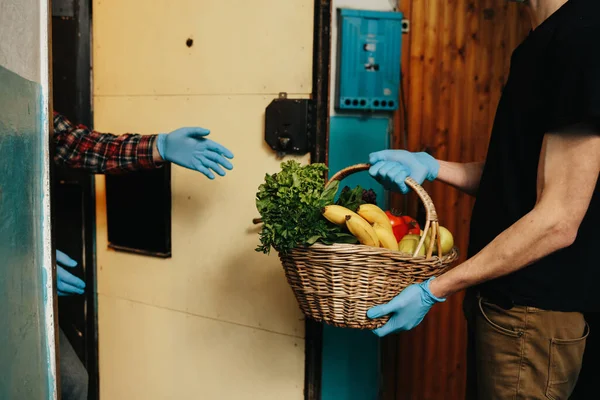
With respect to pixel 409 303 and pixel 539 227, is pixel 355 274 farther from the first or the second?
pixel 539 227

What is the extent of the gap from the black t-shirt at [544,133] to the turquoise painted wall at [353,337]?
0.57 meters

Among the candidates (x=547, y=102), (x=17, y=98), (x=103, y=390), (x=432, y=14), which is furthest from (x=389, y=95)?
(x=103, y=390)

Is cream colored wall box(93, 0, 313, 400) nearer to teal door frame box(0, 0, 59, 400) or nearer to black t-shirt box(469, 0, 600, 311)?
black t-shirt box(469, 0, 600, 311)

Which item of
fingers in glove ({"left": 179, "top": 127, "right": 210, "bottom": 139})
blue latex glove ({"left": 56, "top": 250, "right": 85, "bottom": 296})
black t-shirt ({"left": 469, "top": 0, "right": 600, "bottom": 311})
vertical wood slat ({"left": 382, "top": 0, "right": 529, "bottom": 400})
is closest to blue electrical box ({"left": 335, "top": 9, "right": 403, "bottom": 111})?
vertical wood slat ({"left": 382, "top": 0, "right": 529, "bottom": 400})

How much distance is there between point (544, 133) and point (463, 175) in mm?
407

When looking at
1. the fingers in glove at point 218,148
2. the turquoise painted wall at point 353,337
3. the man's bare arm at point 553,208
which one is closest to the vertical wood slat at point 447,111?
the turquoise painted wall at point 353,337

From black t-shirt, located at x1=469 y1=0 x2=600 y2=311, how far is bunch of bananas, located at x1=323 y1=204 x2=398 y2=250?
0.77ft

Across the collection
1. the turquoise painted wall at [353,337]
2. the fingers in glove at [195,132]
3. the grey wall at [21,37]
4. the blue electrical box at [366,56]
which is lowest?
the turquoise painted wall at [353,337]

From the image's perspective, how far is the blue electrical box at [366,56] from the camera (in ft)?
5.49

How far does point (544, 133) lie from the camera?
1.06 m

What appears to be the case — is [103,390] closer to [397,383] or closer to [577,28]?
[397,383]

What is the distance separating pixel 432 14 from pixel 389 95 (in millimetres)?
535

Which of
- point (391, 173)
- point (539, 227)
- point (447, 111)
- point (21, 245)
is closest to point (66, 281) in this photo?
point (21, 245)

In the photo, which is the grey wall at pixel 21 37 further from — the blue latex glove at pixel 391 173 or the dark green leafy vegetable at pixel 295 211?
the blue latex glove at pixel 391 173
